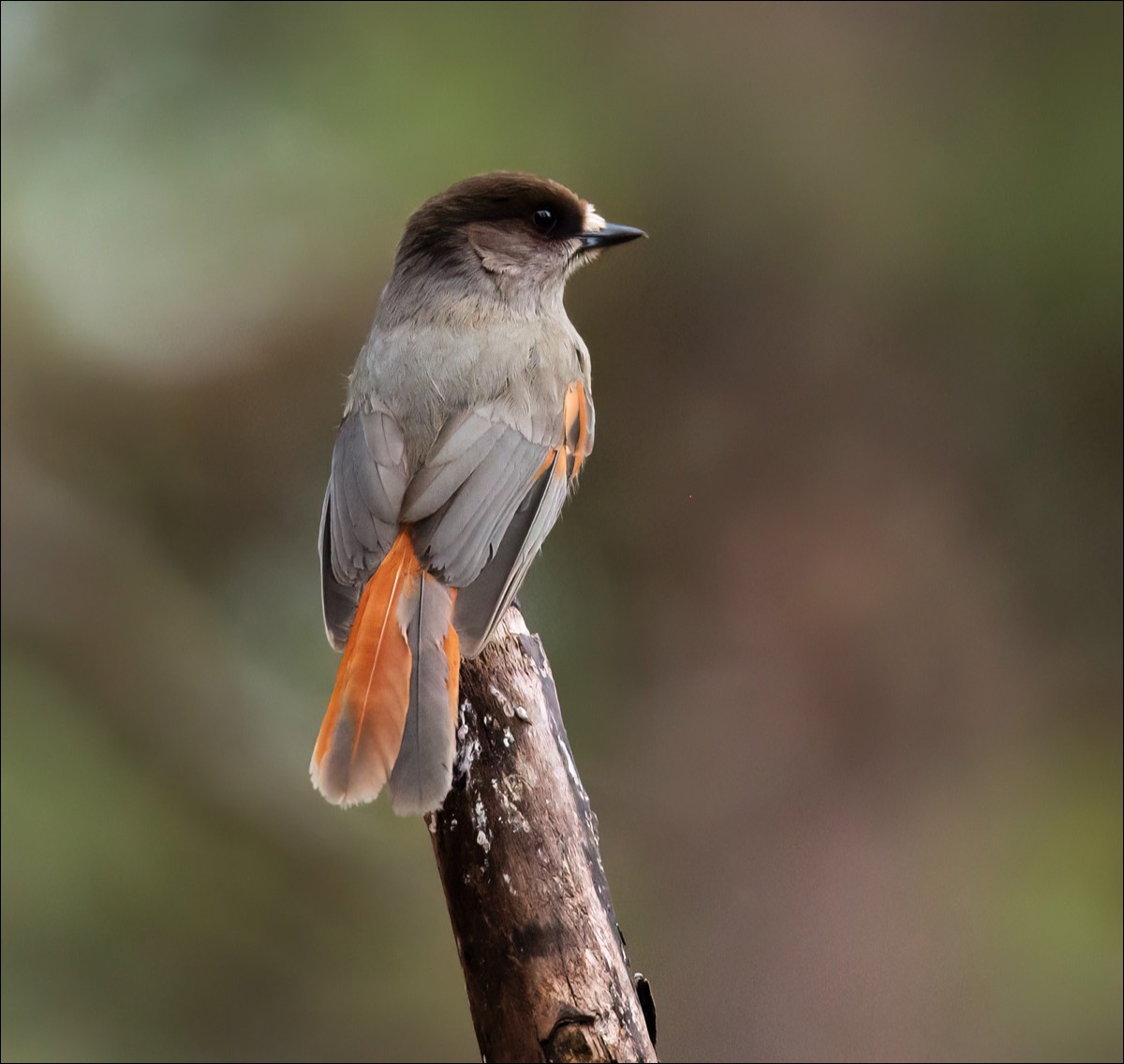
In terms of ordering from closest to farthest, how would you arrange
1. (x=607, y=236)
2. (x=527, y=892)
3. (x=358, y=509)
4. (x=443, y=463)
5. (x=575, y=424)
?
(x=527, y=892) → (x=358, y=509) → (x=443, y=463) → (x=575, y=424) → (x=607, y=236)

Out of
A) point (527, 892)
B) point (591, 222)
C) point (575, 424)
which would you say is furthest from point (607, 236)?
point (527, 892)

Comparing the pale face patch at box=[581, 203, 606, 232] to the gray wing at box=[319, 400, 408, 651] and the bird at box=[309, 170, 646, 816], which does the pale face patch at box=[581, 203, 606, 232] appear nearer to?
the bird at box=[309, 170, 646, 816]

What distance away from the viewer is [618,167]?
5910 mm

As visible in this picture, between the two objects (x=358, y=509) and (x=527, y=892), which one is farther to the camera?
(x=358, y=509)

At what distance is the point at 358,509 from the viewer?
2.92 metres

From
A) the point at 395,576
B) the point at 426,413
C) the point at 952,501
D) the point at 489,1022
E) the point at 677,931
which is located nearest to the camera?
the point at 489,1022

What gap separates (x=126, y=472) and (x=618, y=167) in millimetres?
2545

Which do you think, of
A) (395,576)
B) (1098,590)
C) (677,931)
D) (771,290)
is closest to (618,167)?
(771,290)

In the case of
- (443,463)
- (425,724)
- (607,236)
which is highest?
(607,236)

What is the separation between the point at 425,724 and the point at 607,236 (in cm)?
187

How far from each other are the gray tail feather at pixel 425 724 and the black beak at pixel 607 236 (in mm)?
1528

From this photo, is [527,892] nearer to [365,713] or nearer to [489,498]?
[365,713]

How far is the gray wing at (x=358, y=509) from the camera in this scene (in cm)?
279

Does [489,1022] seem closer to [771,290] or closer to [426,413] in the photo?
[426,413]
